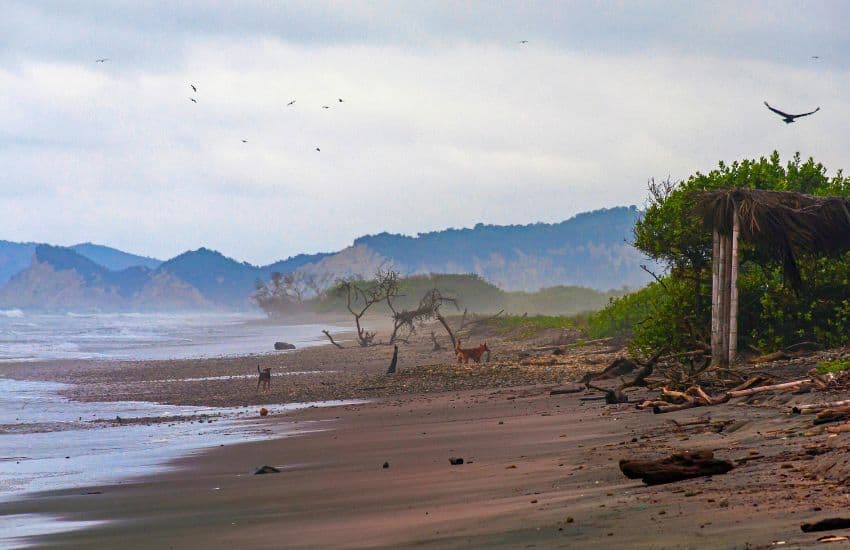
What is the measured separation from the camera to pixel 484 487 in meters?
9.61

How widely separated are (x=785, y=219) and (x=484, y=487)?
11.7 metres

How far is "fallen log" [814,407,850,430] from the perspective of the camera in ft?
31.5

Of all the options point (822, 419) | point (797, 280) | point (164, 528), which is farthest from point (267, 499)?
point (797, 280)

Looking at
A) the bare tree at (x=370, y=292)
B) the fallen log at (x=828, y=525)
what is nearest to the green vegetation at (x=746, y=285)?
the fallen log at (x=828, y=525)

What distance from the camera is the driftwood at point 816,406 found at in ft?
33.1

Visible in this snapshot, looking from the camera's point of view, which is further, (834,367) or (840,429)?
(834,367)

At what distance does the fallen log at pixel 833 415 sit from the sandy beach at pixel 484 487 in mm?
238

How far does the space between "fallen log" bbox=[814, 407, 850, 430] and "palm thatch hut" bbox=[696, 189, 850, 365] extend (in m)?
9.44

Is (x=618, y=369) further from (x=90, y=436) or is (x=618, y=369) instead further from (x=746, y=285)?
(x=90, y=436)

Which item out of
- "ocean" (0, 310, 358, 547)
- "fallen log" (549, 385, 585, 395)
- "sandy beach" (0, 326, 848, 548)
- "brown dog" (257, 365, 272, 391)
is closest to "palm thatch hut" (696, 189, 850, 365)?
"fallen log" (549, 385, 585, 395)

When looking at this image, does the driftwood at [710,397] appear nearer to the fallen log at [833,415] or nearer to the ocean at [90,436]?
the fallen log at [833,415]

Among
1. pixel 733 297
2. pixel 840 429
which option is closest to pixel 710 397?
pixel 840 429

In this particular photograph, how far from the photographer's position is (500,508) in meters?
8.19

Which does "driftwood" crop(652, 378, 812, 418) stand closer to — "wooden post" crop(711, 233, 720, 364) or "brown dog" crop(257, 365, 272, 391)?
"wooden post" crop(711, 233, 720, 364)
